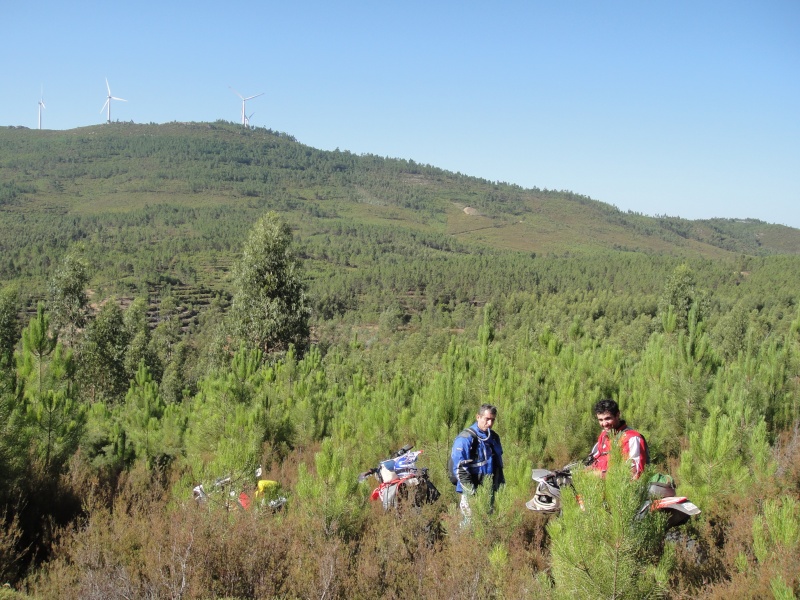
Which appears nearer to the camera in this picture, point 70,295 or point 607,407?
point 607,407

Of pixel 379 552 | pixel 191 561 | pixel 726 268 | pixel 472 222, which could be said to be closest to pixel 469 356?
pixel 379 552

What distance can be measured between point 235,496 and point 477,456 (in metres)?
2.03

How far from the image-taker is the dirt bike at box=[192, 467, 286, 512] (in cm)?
457

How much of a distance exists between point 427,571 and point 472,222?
198 metres

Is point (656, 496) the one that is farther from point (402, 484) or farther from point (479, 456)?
point (402, 484)

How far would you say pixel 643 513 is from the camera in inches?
118

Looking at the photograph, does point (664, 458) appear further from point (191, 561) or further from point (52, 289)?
point (52, 289)

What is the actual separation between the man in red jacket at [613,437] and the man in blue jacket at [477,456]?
76 cm

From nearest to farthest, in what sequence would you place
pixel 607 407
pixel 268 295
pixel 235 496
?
pixel 607 407
pixel 235 496
pixel 268 295

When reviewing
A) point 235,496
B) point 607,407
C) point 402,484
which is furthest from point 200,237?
point 607,407

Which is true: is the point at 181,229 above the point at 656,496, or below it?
above

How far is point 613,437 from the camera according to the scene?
3.77 metres

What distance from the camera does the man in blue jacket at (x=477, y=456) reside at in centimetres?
436

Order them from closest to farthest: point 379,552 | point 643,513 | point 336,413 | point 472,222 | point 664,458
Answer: point 643,513 → point 379,552 → point 664,458 → point 336,413 → point 472,222
